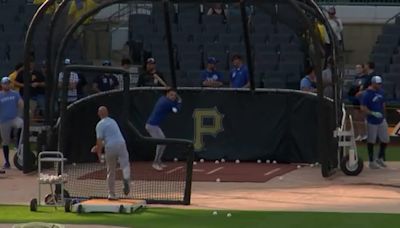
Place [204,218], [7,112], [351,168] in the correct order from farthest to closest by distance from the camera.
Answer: [7,112] < [351,168] < [204,218]

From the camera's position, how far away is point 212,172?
830 inches

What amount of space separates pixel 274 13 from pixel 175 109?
12.5ft

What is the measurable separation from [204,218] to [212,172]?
6268mm

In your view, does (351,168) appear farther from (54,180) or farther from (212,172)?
(54,180)

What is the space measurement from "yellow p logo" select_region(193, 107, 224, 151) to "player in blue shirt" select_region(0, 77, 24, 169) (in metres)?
3.93

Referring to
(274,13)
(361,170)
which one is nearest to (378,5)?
(274,13)

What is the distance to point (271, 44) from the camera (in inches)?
1252

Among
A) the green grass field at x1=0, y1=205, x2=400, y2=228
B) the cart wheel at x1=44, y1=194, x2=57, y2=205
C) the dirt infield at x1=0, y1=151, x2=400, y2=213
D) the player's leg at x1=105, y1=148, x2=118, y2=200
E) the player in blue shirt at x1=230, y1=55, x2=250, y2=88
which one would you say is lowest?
the dirt infield at x1=0, y1=151, x2=400, y2=213

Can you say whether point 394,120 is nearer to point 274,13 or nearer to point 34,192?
point 274,13

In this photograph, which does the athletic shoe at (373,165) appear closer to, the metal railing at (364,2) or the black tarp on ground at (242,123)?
the black tarp on ground at (242,123)

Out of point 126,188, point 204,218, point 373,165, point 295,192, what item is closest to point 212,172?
point 295,192

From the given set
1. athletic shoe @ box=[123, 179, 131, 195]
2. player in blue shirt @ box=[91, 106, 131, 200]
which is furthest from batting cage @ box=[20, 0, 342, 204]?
player in blue shirt @ box=[91, 106, 131, 200]

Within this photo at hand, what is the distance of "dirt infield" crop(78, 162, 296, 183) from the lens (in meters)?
19.8

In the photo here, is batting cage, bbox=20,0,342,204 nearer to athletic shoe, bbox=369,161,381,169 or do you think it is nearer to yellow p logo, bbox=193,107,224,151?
yellow p logo, bbox=193,107,224,151
